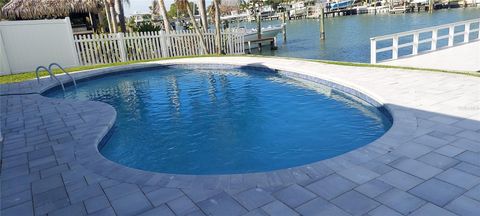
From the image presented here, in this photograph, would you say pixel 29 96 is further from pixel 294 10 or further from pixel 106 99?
pixel 294 10

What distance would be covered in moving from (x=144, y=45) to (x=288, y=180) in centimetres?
1307

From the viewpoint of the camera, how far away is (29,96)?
897cm

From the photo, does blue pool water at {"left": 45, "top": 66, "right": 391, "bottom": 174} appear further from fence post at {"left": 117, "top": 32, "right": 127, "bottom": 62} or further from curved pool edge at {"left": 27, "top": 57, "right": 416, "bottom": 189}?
fence post at {"left": 117, "top": 32, "right": 127, "bottom": 62}

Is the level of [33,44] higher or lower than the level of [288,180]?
higher

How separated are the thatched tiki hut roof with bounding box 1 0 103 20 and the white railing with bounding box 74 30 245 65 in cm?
498

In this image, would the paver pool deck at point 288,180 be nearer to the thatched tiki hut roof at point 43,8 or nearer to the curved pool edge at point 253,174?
the curved pool edge at point 253,174

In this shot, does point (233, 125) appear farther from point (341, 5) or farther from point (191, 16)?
point (341, 5)

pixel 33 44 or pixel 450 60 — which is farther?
pixel 33 44

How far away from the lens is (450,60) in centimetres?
1041

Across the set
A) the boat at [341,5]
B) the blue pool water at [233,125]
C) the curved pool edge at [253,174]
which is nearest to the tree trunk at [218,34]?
the blue pool water at [233,125]

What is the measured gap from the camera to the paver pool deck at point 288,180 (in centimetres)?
303

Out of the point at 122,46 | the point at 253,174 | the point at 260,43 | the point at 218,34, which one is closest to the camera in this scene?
the point at 253,174

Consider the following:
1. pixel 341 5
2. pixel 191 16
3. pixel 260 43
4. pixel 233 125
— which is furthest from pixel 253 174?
pixel 341 5

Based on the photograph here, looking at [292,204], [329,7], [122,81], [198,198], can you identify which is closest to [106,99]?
[122,81]
